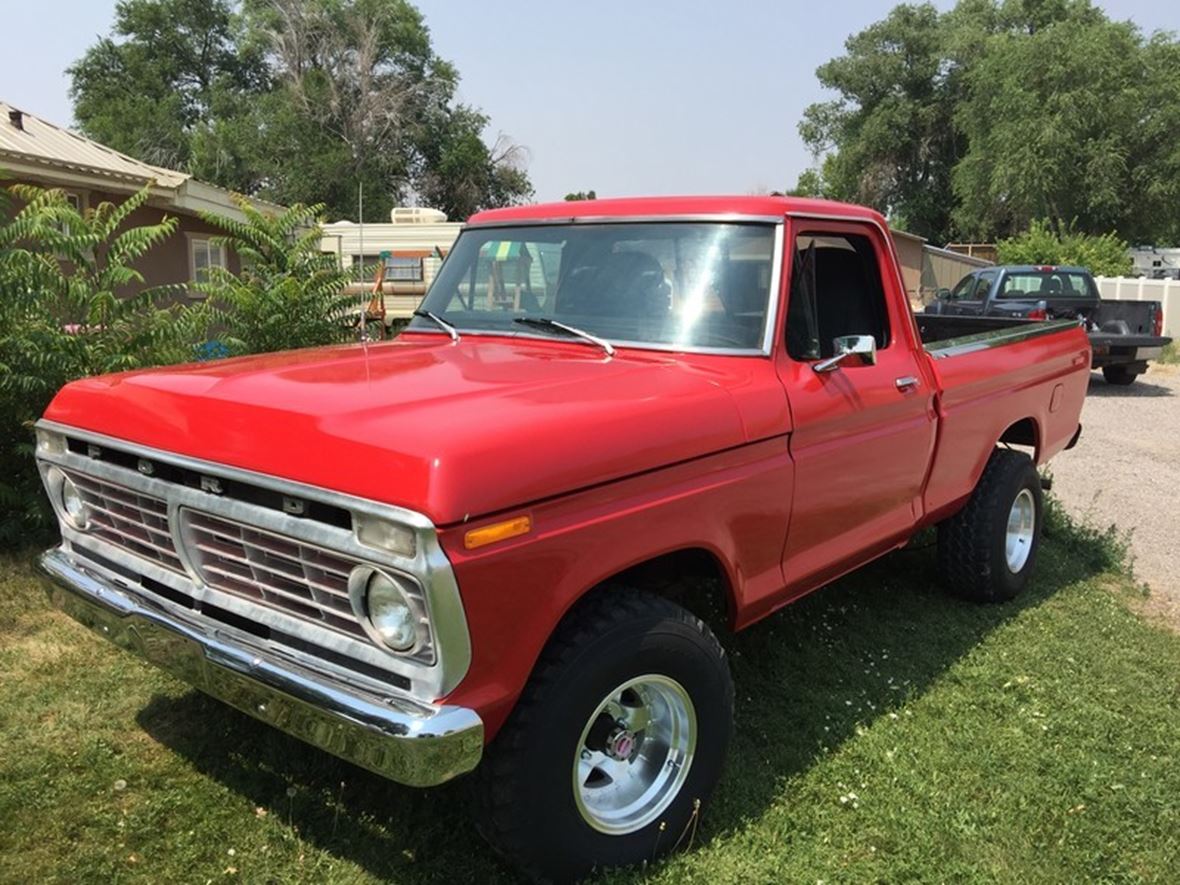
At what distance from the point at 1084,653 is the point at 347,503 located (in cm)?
391

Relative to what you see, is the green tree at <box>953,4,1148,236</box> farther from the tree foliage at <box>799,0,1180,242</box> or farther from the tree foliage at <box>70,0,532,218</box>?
the tree foliage at <box>70,0,532,218</box>

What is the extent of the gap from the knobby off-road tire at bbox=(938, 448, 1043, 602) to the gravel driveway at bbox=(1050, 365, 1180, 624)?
3.61 feet

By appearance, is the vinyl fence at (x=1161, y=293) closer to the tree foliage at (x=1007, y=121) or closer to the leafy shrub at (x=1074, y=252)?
the leafy shrub at (x=1074, y=252)

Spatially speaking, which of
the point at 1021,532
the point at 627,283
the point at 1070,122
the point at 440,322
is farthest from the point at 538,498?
the point at 1070,122

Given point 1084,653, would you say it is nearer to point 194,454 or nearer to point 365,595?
point 365,595

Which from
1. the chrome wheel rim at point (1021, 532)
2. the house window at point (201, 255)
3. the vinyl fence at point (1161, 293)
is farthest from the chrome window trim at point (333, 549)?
the vinyl fence at point (1161, 293)

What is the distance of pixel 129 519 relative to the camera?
9.71ft

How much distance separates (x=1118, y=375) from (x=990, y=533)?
1252 centimetres

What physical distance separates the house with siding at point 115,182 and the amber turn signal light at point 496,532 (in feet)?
29.8

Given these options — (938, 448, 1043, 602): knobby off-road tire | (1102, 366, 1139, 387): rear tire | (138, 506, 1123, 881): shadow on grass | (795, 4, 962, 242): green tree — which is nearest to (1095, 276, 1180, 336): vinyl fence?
(1102, 366, 1139, 387): rear tire

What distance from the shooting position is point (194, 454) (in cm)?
262

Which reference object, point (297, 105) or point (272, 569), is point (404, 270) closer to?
point (272, 569)

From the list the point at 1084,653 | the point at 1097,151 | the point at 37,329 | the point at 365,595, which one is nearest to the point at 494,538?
the point at 365,595

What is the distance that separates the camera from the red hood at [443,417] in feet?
7.55
